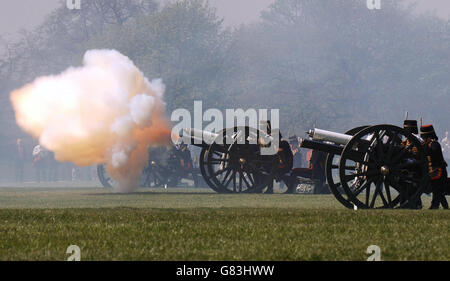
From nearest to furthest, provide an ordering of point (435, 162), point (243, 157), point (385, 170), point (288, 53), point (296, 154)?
point (385, 170) < point (435, 162) < point (243, 157) < point (296, 154) < point (288, 53)

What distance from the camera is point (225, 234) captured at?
11.1 meters

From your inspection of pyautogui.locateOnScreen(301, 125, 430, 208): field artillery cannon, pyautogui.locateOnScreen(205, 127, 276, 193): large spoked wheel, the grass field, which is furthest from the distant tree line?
the grass field

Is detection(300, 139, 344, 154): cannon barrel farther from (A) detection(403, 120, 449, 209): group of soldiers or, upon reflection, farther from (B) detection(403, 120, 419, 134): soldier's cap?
(B) detection(403, 120, 419, 134): soldier's cap

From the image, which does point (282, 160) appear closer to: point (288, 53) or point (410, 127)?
point (410, 127)

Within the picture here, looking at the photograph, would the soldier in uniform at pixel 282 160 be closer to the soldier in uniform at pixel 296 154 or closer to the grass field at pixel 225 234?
the soldier in uniform at pixel 296 154

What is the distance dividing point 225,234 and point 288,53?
5622 centimetres

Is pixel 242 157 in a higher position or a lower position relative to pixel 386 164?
higher

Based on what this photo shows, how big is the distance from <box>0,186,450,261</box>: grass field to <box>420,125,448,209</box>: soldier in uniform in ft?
5.10

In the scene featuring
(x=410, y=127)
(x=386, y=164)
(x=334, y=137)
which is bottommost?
(x=386, y=164)

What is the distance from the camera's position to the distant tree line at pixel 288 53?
190 ft

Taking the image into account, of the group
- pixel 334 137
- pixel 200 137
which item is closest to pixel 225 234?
pixel 334 137

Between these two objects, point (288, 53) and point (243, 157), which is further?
point (288, 53)

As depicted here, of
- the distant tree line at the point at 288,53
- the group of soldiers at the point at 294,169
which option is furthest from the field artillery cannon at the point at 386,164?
the distant tree line at the point at 288,53
